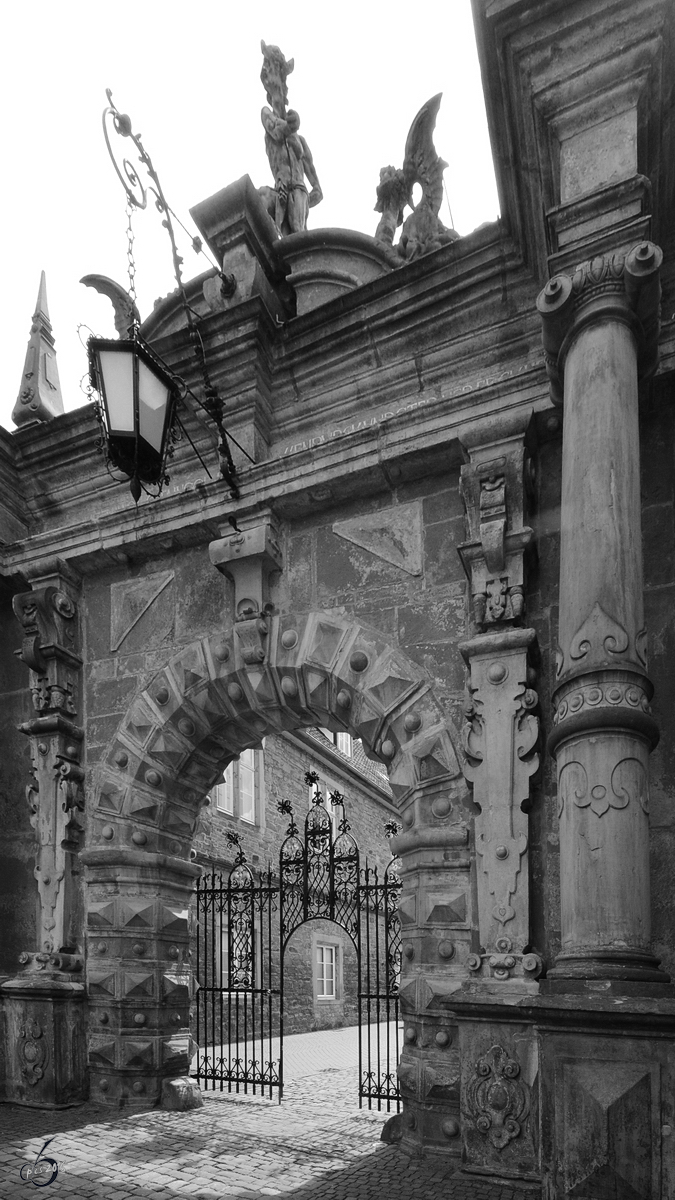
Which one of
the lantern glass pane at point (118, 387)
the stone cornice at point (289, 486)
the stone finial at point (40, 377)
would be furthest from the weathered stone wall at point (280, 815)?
the lantern glass pane at point (118, 387)

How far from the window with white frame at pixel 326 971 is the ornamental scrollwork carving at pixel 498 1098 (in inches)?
485

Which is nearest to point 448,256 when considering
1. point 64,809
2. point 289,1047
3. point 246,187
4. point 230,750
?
point 246,187

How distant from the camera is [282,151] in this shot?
7.71m

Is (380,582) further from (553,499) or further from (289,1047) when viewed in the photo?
(289,1047)

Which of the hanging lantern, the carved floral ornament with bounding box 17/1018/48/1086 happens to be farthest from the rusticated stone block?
the hanging lantern

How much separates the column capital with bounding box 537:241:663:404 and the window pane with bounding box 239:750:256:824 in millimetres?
10633

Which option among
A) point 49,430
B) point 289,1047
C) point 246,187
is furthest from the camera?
point 289,1047

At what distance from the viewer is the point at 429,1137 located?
4668 mm

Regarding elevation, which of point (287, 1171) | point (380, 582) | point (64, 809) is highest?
point (380, 582)

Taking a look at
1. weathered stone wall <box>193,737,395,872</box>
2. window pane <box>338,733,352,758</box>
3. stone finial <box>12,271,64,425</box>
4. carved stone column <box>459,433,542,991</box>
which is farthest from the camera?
window pane <box>338,733,352,758</box>

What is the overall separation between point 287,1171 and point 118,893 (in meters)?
2.03

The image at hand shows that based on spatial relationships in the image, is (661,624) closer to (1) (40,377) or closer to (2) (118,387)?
(2) (118,387)

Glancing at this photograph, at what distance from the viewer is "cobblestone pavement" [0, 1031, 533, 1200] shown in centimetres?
430

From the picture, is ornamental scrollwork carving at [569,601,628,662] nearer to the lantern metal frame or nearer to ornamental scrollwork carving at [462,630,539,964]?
ornamental scrollwork carving at [462,630,539,964]
